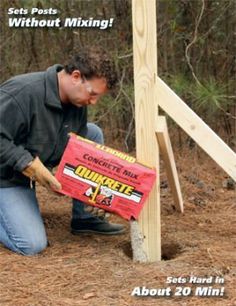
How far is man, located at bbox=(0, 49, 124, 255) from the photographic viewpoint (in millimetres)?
2438

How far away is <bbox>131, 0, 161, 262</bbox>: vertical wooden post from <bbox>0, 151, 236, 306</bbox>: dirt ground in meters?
0.18

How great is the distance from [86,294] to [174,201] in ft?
3.87

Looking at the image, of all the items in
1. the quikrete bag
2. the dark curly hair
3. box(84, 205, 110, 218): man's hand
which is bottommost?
box(84, 205, 110, 218): man's hand

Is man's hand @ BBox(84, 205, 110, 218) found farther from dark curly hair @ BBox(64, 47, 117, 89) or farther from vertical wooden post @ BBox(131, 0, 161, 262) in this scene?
dark curly hair @ BBox(64, 47, 117, 89)

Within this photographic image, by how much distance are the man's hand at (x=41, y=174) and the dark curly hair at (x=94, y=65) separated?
0.42 metres

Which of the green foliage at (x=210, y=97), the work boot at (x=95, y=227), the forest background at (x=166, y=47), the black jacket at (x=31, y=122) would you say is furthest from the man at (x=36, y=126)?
the forest background at (x=166, y=47)

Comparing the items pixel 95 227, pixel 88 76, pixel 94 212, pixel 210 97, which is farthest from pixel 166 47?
pixel 88 76

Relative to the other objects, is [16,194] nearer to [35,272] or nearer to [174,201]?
[35,272]

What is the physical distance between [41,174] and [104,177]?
0.89 feet

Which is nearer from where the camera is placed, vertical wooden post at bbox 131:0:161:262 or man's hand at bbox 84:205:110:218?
vertical wooden post at bbox 131:0:161:262

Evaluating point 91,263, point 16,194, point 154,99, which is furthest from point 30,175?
point 154,99

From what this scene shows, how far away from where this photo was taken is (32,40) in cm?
458

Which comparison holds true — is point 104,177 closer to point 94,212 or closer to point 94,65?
point 94,65

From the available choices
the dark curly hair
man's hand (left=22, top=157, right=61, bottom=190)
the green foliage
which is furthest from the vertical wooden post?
the green foliage
